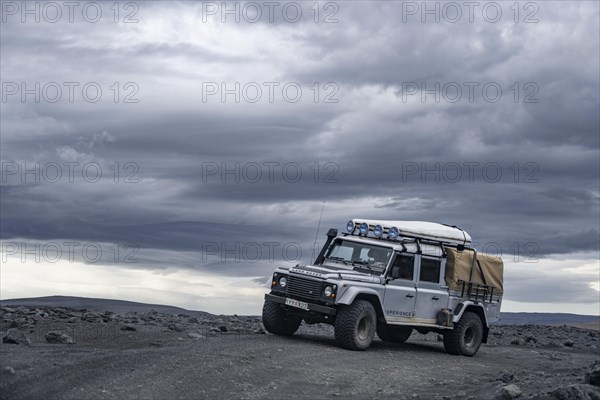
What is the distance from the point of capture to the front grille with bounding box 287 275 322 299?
21.6 meters

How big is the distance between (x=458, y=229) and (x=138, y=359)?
1130 centimetres

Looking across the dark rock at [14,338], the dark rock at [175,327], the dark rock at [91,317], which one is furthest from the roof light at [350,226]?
the dark rock at [91,317]

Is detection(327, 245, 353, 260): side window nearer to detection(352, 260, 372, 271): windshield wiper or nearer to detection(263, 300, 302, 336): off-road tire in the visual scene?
detection(352, 260, 372, 271): windshield wiper

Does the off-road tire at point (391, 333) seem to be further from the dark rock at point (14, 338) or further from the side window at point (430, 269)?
the dark rock at point (14, 338)

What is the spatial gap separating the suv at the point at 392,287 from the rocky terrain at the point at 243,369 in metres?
0.63

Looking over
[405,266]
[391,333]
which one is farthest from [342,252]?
[391,333]

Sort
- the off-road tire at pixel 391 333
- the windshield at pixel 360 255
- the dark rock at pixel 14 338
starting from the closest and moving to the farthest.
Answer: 1. the dark rock at pixel 14 338
2. the windshield at pixel 360 255
3. the off-road tire at pixel 391 333

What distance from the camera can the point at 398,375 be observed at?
19.2 m

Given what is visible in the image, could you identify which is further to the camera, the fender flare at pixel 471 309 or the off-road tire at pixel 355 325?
the fender flare at pixel 471 309

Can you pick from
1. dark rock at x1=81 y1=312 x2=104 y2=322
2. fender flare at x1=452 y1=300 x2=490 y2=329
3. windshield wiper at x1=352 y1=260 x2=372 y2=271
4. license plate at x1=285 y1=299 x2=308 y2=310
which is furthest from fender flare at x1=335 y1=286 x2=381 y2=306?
dark rock at x1=81 y1=312 x2=104 y2=322

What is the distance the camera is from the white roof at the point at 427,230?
23.8 metres

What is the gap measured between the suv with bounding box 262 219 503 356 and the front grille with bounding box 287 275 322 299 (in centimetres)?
2

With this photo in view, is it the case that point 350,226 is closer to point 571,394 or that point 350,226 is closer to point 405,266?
point 405,266

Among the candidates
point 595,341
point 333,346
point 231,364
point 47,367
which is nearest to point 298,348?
point 333,346
